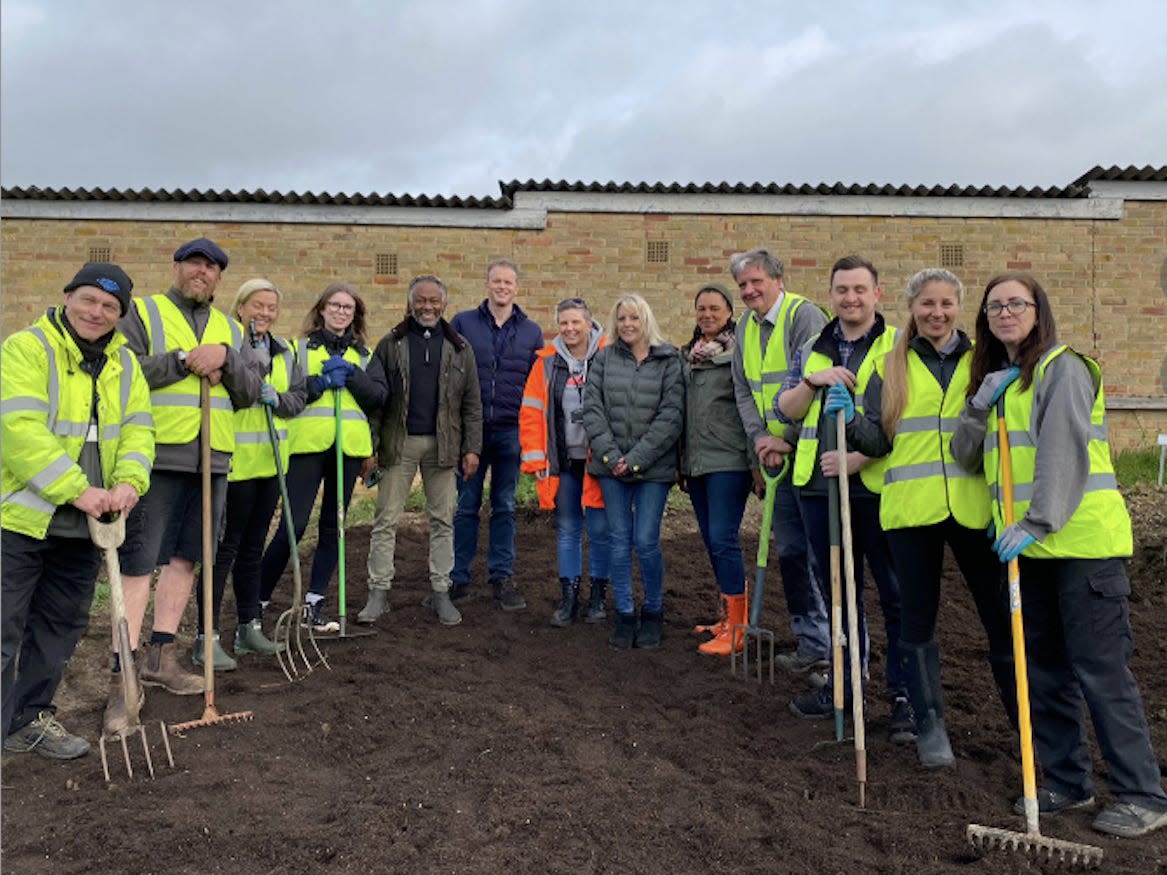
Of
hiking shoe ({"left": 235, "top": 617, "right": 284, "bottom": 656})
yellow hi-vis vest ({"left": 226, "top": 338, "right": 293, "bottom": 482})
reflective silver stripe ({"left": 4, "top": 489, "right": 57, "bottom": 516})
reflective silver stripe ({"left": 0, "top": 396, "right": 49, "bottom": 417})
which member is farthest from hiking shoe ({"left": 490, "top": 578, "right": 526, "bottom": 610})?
reflective silver stripe ({"left": 0, "top": 396, "right": 49, "bottom": 417})

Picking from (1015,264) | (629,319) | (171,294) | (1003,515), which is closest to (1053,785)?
(1003,515)

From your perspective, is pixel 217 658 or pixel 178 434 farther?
pixel 217 658

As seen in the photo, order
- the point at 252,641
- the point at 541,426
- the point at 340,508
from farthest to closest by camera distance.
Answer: the point at 541,426 → the point at 340,508 → the point at 252,641

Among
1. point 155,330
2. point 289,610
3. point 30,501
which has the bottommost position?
point 289,610

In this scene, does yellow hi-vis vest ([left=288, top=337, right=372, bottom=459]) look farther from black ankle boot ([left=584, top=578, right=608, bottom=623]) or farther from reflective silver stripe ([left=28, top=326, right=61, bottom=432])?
reflective silver stripe ([left=28, top=326, right=61, bottom=432])

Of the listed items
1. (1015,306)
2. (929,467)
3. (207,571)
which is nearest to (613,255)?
(207,571)

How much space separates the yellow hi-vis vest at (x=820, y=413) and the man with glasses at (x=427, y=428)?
87.1 inches

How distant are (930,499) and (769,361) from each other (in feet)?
4.76

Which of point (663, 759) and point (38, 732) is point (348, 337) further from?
point (663, 759)

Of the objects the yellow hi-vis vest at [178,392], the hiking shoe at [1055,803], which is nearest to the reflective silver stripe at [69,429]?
the yellow hi-vis vest at [178,392]

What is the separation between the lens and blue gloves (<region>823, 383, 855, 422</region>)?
4.27 m

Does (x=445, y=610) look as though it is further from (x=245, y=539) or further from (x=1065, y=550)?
(x=1065, y=550)

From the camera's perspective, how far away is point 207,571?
4652mm

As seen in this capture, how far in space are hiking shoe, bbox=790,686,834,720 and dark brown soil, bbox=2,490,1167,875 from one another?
6 centimetres
